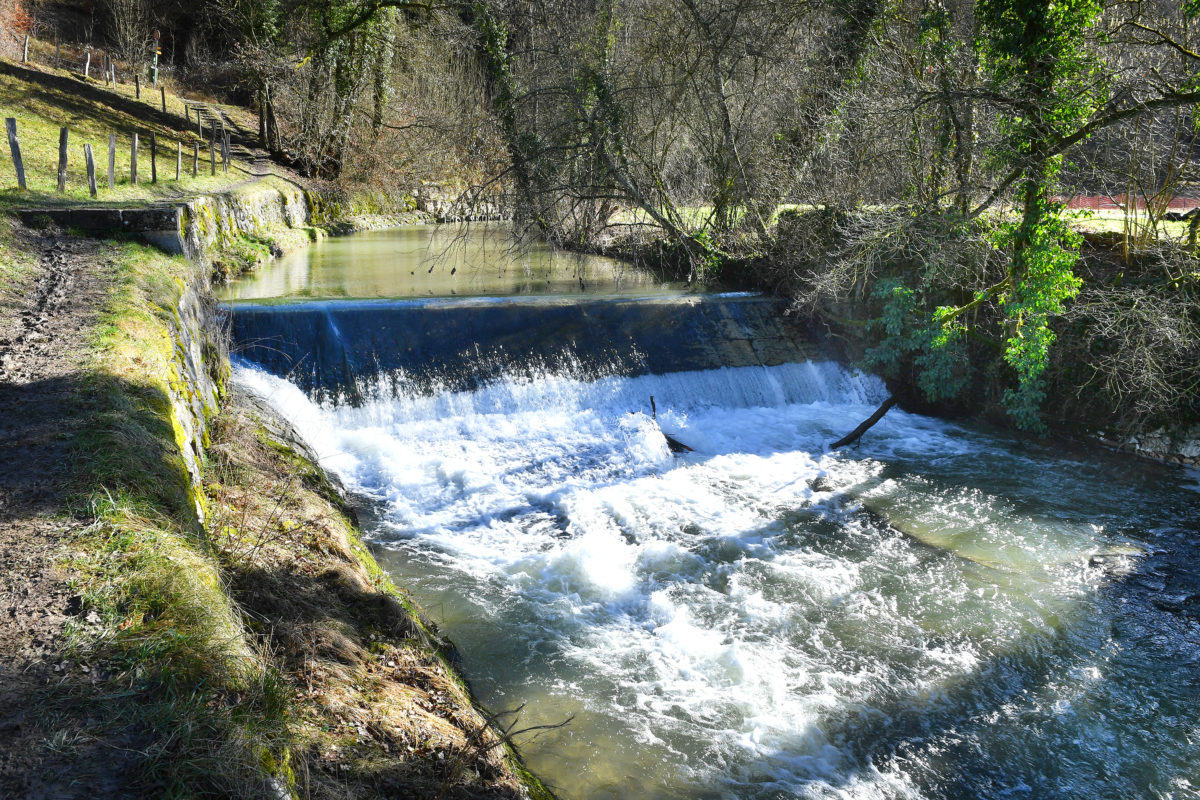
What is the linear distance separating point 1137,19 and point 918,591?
24.6 ft

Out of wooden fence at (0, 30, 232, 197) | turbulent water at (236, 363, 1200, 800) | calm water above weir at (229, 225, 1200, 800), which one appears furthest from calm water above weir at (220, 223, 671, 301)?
wooden fence at (0, 30, 232, 197)

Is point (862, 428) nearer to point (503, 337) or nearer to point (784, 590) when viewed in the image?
point (784, 590)

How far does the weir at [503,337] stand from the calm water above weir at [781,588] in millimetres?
316

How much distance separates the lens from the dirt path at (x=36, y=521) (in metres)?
2.48

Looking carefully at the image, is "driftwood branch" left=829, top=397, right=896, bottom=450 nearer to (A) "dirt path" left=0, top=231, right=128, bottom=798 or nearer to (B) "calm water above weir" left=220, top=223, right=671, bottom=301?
(B) "calm water above weir" left=220, top=223, right=671, bottom=301

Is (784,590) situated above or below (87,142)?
below

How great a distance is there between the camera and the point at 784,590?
669 cm

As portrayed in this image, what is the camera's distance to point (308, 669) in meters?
3.80

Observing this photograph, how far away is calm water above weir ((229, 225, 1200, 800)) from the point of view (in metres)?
4.87

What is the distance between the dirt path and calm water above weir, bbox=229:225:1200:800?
2.69 m

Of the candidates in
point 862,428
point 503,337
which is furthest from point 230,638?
point 862,428

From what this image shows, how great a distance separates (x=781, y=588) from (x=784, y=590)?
1.4 inches

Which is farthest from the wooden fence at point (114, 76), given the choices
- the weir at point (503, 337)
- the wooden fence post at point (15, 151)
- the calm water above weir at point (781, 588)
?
the calm water above weir at point (781, 588)

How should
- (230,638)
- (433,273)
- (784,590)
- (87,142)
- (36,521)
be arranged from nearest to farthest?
(230,638)
(36,521)
(784,590)
(433,273)
(87,142)
